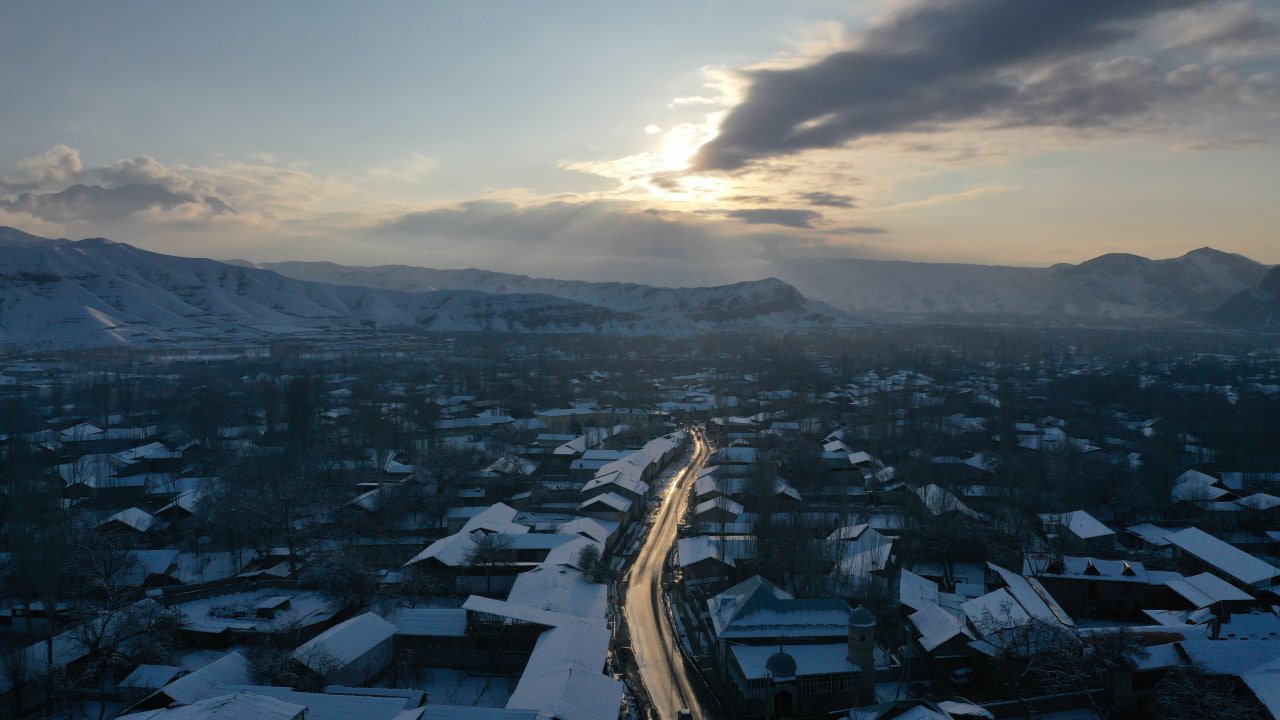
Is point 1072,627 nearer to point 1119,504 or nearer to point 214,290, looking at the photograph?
point 1119,504

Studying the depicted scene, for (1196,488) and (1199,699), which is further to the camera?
(1196,488)

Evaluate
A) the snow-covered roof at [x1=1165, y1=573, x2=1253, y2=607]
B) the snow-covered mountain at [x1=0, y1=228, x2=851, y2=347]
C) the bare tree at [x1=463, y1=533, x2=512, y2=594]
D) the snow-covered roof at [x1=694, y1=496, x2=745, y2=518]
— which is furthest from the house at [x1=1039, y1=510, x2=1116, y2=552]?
the snow-covered mountain at [x1=0, y1=228, x2=851, y2=347]

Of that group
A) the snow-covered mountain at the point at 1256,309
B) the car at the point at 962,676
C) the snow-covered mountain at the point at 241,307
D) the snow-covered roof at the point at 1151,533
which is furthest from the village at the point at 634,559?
the snow-covered mountain at the point at 1256,309

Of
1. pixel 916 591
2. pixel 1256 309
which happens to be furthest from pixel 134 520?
pixel 1256 309

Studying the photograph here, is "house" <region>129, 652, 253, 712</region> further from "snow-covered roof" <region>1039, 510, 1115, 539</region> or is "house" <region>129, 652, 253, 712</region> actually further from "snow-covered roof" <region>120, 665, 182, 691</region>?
"snow-covered roof" <region>1039, 510, 1115, 539</region>

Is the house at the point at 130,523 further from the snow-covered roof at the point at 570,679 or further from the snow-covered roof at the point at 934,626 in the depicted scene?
the snow-covered roof at the point at 934,626

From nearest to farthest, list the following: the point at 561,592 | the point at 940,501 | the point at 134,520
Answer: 1. the point at 561,592
2. the point at 134,520
3. the point at 940,501

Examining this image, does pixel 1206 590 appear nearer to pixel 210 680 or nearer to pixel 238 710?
pixel 238 710

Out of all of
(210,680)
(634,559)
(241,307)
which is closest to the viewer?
(210,680)
